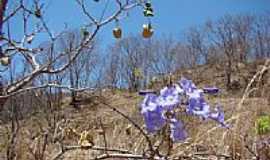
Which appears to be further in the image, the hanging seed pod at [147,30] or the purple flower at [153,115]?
the hanging seed pod at [147,30]

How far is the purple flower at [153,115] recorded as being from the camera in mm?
1433

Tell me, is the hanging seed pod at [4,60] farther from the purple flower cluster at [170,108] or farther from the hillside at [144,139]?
the purple flower cluster at [170,108]

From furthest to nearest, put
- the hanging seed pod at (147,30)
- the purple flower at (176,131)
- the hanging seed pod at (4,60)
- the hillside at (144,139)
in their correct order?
the hanging seed pod at (147,30), the hanging seed pod at (4,60), the hillside at (144,139), the purple flower at (176,131)

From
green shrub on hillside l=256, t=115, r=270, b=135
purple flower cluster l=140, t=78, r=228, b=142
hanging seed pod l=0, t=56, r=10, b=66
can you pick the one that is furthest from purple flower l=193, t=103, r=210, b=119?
hanging seed pod l=0, t=56, r=10, b=66

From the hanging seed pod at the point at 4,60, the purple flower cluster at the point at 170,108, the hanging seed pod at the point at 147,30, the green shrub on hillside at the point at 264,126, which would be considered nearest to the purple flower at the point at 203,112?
the purple flower cluster at the point at 170,108

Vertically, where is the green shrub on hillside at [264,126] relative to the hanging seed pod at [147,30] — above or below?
below

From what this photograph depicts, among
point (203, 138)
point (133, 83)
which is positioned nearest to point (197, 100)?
point (203, 138)

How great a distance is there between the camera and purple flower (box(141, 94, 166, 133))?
4.70 feet

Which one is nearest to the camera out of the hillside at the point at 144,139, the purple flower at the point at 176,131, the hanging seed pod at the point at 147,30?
the purple flower at the point at 176,131

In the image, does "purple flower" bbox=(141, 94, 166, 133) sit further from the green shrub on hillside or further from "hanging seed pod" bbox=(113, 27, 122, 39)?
"hanging seed pod" bbox=(113, 27, 122, 39)

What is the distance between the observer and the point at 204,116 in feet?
4.87

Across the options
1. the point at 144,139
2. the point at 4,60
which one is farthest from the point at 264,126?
the point at 4,60

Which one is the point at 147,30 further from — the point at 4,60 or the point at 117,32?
the point at 4,60

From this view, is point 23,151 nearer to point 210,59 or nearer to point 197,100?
point 197,100
